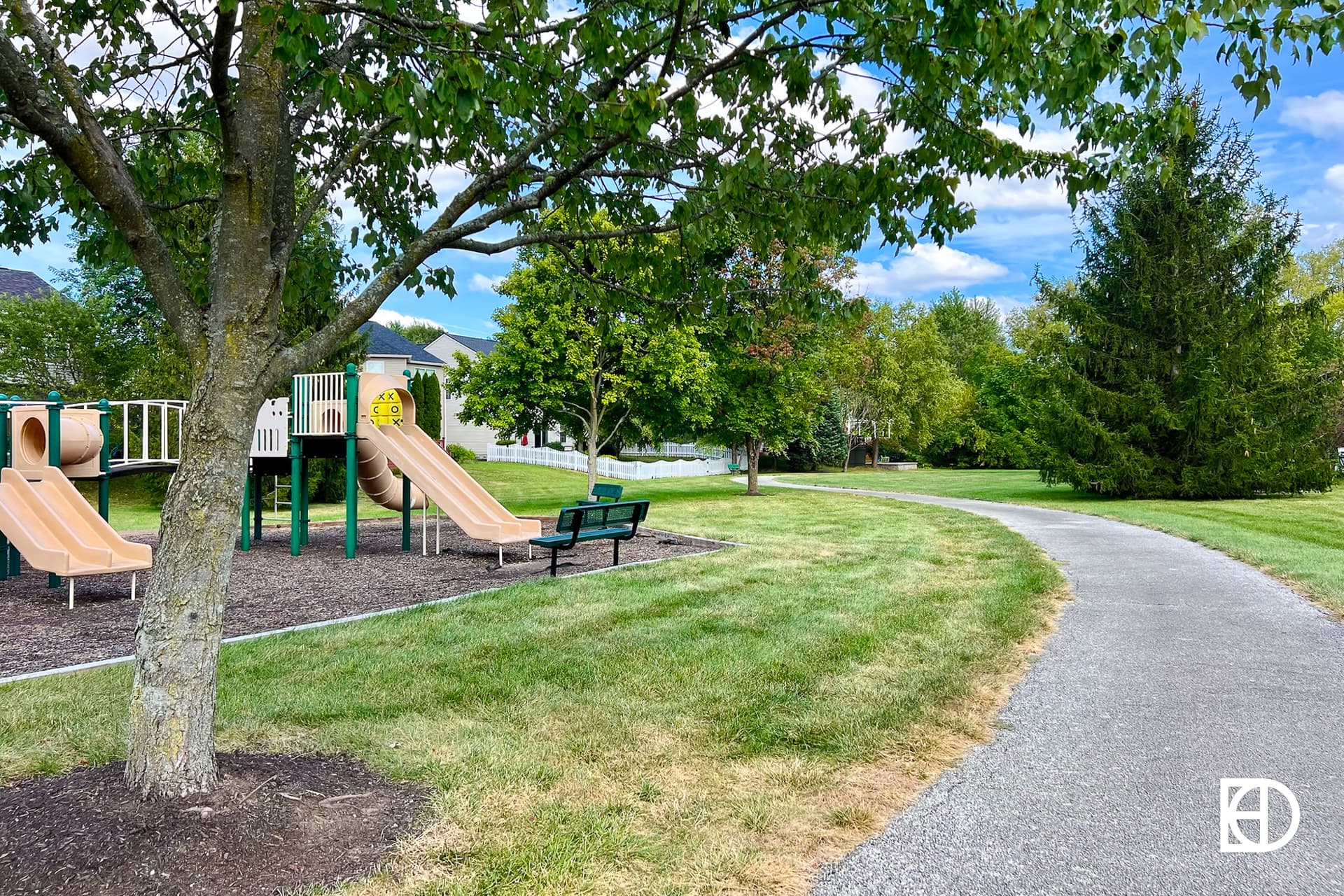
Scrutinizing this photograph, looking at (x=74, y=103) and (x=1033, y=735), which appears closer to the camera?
(x=74, y=103)

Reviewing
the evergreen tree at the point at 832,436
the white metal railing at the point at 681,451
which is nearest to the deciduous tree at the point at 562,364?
the evergreen tree at the point at 832,436

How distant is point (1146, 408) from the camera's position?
25969 mm

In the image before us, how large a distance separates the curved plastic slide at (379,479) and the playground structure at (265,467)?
1.0 inches

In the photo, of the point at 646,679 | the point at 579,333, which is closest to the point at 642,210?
the point at 646,679

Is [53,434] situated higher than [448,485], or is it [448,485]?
[53,434]

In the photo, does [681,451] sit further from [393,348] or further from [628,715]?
[628,715]

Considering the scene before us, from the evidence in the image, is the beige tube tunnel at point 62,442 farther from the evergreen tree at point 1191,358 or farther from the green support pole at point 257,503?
the evergreen tree at point 1191,358

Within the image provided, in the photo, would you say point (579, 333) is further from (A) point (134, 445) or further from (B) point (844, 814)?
(B) point (844, 814)

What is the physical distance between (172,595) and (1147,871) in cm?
415

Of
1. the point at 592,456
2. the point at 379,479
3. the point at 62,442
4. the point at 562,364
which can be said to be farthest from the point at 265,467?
the point at 592,456

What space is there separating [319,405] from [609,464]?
27.8 metres

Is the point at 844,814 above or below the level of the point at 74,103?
below

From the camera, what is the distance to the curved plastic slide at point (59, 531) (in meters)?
8.83

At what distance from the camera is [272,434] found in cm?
1420
